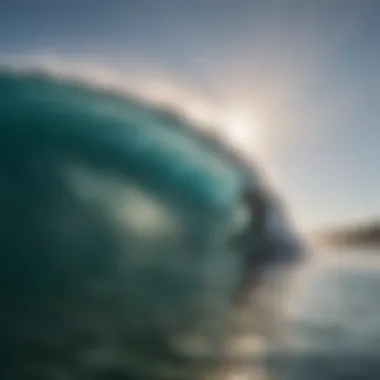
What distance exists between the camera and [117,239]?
1.72 metres

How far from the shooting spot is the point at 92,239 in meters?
1.72

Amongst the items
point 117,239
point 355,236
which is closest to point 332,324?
point 355,236

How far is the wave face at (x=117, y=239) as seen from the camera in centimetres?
168

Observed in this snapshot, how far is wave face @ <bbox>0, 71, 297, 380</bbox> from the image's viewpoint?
168 centimetres

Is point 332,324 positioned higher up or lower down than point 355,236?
lower down

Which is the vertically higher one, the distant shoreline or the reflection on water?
the distant shoreline

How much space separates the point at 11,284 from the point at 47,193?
25cm

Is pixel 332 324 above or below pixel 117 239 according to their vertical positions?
below

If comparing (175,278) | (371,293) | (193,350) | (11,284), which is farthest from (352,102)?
(11,284)

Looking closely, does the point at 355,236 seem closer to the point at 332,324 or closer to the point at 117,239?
the point at 332,324

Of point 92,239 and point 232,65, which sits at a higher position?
point 232,65

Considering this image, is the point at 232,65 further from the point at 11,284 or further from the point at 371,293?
the point at 11,284

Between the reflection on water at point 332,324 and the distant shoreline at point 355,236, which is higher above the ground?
the distant shoreline at point 355,236

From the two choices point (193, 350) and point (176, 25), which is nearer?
point (193, 350)
